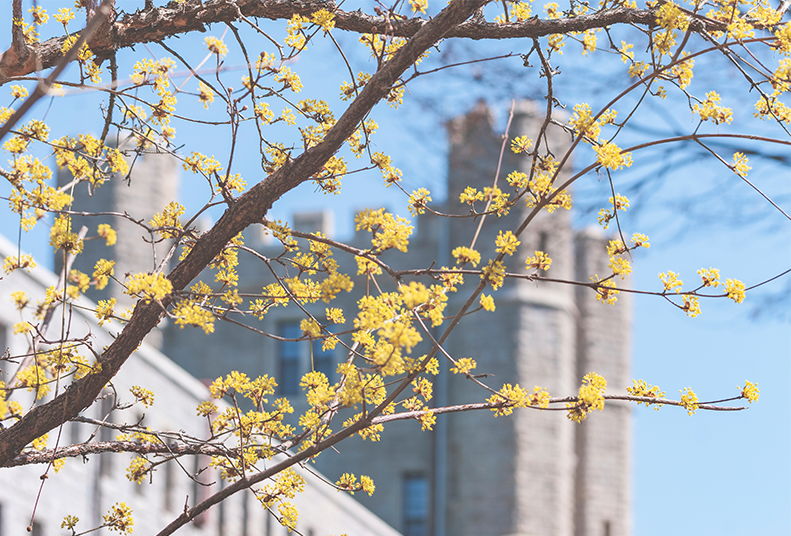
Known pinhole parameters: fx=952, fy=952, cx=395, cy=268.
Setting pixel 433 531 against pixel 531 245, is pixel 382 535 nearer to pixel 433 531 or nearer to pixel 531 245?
pixel 433 531

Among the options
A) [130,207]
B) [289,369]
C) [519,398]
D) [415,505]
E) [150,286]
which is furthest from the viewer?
[289,369]

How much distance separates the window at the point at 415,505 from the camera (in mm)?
18938

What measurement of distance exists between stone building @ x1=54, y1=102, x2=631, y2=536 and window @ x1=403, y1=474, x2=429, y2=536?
0.03m

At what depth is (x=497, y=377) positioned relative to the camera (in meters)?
17.8

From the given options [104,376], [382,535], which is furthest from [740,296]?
[382,535]

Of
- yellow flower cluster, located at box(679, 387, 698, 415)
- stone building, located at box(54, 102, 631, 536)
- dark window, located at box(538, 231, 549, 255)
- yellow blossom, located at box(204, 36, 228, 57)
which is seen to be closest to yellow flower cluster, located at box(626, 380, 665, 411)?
yellow flower cluster, located at box(679, 387, 698, 415)

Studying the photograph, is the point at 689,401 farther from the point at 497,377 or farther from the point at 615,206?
the point at 497,377

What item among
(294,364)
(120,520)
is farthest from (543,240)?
(120,520)

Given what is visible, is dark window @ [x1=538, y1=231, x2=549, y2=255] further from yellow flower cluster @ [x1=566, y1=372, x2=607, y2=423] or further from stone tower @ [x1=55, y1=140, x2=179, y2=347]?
yellow flower cluster @ [x1=566, y1=372, x2=607, y2=423]

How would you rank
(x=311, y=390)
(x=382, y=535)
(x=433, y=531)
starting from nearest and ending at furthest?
(x=311, y=390), (x=382, y=535), (x=433, y=531)

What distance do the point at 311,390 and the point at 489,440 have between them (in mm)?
14571

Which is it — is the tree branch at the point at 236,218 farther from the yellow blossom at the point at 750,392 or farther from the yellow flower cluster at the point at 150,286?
the yellow blossom at the point at 750,392

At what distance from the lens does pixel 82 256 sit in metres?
19.5

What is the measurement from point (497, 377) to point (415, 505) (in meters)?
3.31
